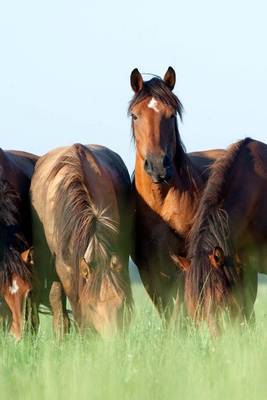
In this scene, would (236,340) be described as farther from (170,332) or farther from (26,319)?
(26,319)

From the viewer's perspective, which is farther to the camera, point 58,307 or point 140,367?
point 58,307

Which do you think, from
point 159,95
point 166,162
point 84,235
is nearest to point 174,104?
point 159,95

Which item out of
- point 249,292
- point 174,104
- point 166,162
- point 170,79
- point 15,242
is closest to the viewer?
point 15,242

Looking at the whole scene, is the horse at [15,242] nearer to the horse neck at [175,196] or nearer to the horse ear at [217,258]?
the horse neck at [175,196]

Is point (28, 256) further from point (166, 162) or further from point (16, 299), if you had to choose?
point (166, 162)

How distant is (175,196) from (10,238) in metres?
1.64

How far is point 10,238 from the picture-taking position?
8297mm

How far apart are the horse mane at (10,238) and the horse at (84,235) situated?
0.82 feet

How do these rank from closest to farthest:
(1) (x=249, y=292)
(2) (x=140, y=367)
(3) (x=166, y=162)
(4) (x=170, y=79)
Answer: (2) (x=140, y=367) < (3) (x=166, y=162) < (1) (x=249, y=292) < (4) (x=170, y=79)

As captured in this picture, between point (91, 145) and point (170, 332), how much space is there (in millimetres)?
4322

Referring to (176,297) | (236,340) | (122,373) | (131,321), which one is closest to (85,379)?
(122,373)

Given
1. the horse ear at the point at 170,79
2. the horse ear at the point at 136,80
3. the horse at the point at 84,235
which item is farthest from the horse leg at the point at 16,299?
the horse ear at the point at 170,79

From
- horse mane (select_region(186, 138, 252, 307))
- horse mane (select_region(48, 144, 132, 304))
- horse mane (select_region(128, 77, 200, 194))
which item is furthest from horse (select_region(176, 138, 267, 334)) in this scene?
horse mane (select_region(48, 144, 132, 304))

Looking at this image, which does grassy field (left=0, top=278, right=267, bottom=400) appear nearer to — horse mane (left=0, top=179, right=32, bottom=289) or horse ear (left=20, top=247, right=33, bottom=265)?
horse mane (left=0, top=179, right=32, bottom=289)
